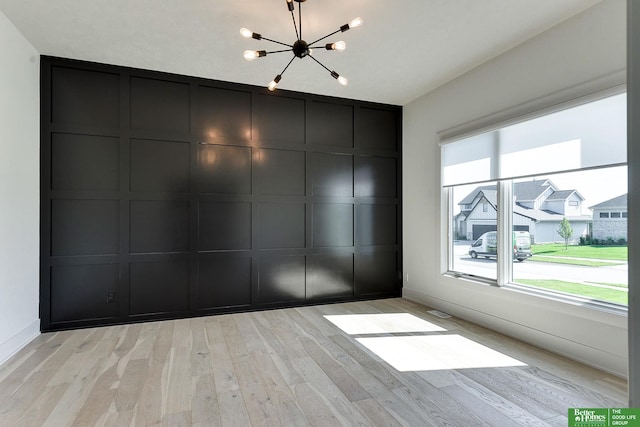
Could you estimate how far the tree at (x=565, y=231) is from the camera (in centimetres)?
302

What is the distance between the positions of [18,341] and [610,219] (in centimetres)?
540

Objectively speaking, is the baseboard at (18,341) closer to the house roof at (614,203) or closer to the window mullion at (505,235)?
the window mullion at (505,235)

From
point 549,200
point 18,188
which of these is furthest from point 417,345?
point 18,188

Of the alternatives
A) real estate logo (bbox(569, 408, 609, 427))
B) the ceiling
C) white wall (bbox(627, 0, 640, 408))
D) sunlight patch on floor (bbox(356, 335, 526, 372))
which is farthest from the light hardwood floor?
the ceiling

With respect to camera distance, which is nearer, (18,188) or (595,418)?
(595,418)

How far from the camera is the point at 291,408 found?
215 centimetres

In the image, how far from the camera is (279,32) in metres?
3.08

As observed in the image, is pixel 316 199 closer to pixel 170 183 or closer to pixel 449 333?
pixel 170 183

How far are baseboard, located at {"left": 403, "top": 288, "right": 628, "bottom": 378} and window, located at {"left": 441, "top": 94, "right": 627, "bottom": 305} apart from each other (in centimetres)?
42

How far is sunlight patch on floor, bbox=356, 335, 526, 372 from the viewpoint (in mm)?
2760

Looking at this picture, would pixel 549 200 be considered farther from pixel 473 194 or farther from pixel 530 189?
pixel 473 194

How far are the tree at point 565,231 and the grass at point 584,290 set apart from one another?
1.19 feet

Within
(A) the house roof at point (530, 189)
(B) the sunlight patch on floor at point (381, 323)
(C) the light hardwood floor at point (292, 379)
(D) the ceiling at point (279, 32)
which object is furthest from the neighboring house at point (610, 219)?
(B) the sunlight patch on floor at point (381, 323)

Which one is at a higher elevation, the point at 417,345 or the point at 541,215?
the point at 541,215
